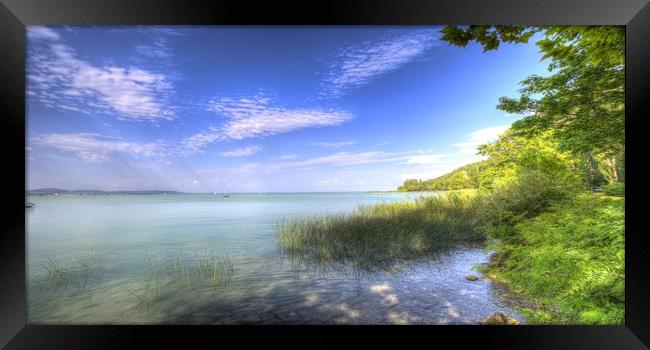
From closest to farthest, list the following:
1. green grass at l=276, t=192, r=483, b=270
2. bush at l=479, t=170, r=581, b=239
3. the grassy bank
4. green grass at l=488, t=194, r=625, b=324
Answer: green grass at l=488, t=194, r=625, b=324 < the grassy bank < bush at l=479, t=170, r=581, b=239 < green grass at l=276, t=192, r=483, b=270

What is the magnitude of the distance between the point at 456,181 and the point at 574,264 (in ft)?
30.4

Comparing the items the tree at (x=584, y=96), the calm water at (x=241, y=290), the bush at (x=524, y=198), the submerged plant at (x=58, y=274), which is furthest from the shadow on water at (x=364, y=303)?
the submerged plant at (x=58, y=274)

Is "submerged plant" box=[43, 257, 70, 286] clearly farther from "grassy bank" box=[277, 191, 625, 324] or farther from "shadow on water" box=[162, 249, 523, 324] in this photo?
"grassy bank" box=[277, 191, 625, 324]

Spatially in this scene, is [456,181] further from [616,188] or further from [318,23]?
[318,23]

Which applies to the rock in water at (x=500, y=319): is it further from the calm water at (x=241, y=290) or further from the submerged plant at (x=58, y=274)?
the submerged plant at (x=58, y=274)

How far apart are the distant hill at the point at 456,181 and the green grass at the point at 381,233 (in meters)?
2.39

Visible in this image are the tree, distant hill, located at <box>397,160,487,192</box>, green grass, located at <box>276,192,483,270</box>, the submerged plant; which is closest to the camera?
the tree

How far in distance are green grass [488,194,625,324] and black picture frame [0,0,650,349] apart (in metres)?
1.10

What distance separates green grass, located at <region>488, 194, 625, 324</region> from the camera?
2775 millimetres

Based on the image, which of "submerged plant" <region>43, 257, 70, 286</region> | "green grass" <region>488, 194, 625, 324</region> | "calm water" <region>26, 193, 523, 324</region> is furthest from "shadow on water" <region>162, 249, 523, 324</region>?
"submerged plant" <region>43, 257, 70, 286</region>

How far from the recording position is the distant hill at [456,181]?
953cm

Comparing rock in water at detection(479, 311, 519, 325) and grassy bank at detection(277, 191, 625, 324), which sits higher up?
grassy bank at detection(277, 191, 625, 324)

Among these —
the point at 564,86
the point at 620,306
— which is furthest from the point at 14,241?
the point at 564,86

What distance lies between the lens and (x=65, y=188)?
7504 millimetres
